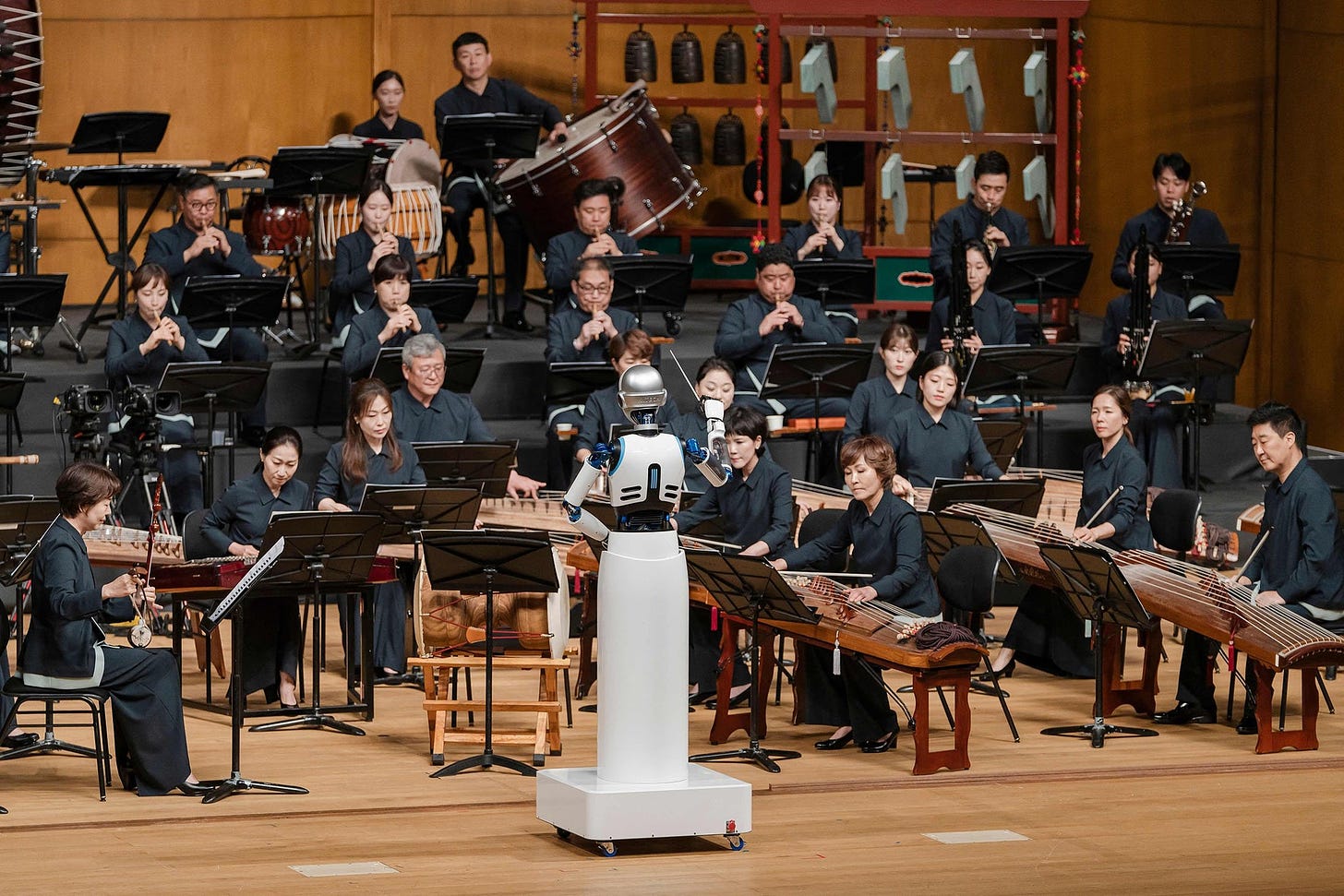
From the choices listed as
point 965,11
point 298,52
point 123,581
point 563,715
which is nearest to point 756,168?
point 965,11

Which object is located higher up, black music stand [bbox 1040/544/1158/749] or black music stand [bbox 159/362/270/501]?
black music stand [bbox 159/362/270/501]

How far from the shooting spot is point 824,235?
38.6 feet

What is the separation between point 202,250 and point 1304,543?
5977 mm

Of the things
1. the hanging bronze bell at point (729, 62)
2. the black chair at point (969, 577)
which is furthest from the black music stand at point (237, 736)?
the hanging bronze bell at point (729, 62)

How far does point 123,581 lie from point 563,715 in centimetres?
211

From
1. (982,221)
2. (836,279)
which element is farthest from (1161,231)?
(836,279)

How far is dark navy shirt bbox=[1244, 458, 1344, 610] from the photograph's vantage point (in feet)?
26.0

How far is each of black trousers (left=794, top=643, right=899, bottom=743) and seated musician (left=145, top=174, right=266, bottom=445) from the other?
13.3 ft

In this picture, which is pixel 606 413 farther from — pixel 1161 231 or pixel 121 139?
pixel 1161 231

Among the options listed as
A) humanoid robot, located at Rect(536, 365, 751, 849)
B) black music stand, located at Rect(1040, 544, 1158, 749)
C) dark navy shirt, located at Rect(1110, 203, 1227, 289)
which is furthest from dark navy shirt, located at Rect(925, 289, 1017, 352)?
humanoid robot, located at Rect(536, 365, 751, 849)

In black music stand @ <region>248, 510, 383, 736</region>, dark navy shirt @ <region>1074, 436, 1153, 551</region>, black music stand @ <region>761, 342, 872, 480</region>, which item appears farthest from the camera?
black music stand @ <region>761, 342, 872, 480</region>

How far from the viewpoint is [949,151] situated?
1502cm

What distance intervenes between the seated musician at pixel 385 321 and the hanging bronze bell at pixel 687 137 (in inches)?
146

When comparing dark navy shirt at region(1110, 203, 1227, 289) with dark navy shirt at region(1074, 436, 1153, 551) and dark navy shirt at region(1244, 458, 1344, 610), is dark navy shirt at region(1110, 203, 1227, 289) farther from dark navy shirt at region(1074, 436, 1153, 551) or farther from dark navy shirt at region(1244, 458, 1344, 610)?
dark navy shirt at region(1244, 458, 1344, 610)
